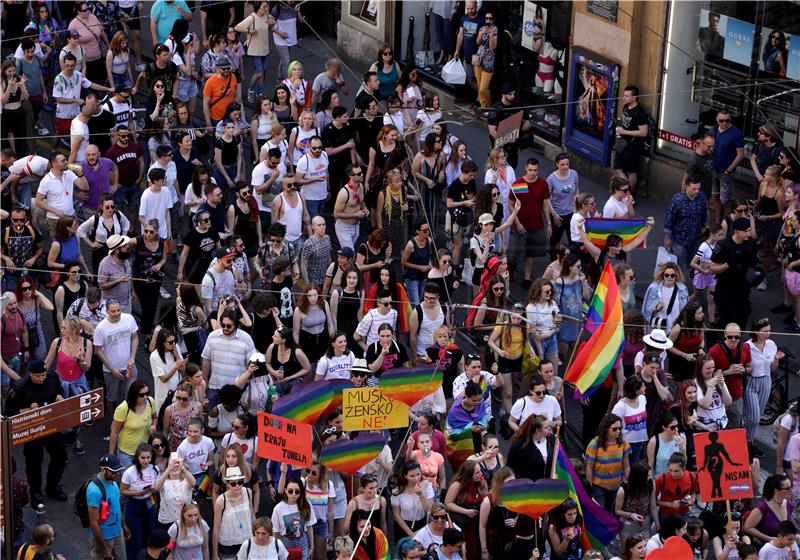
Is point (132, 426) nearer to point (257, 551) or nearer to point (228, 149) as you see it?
point (257, 551)

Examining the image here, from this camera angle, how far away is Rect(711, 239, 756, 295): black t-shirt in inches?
729

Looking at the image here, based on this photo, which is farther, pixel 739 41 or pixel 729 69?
pixel 729 69

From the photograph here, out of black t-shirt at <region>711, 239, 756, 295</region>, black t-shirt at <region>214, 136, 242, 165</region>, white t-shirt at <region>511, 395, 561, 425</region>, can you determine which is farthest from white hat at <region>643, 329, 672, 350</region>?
black t-shirt at <region>214, 136, 242, 165</region>

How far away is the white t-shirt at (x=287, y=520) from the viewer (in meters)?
15.1

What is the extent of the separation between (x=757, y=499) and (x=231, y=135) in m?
7.19

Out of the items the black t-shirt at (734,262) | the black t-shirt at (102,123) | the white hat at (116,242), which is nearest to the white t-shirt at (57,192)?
the white hat at (116,242)

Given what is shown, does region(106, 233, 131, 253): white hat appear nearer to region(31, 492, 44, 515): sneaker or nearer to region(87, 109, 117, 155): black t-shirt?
region(31, 492, 44, 515): sneaker

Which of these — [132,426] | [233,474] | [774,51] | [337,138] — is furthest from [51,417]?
[774,51]

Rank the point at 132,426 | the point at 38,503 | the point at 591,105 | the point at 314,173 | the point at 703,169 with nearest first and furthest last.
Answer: the point at 132,426, the point at 38,503, the point at 314,173, the point at 703,169, the point at 591,105

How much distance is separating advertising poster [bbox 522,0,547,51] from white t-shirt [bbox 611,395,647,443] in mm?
8876

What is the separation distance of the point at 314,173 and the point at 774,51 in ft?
18.8

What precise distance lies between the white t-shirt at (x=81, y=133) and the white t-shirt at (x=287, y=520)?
6.40 meters

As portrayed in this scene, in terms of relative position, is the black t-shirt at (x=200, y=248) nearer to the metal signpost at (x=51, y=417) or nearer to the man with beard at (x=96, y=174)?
the man with beard at (x=96, y=174)

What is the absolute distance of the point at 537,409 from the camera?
53.2 feet
